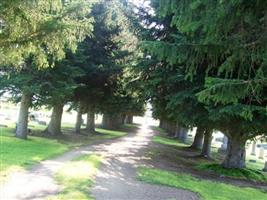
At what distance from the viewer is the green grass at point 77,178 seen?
9.82 m

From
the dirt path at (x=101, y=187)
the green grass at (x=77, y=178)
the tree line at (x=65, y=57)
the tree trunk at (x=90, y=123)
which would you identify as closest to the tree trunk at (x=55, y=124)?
the tree line at (x=65, y=57)

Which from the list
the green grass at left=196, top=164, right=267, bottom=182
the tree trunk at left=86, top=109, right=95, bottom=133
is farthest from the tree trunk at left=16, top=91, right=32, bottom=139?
the tree trunk at left=86, top=109, right=95, bottom=133

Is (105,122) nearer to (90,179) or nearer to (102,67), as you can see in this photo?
(102,67)

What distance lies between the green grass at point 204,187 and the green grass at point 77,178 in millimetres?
1731

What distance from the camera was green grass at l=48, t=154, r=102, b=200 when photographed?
9.82 m

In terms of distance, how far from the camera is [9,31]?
11.5 meters

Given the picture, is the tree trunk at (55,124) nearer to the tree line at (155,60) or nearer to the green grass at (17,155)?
the tree line at (155,60)

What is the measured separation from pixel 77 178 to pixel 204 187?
4.65 m

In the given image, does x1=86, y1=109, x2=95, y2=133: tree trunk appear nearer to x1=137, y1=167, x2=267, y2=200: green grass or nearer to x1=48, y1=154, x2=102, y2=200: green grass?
x1=48, y1=154, x2=102, y2=200: green grass

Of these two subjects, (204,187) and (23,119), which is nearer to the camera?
(204,187)

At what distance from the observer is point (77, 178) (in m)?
12.0

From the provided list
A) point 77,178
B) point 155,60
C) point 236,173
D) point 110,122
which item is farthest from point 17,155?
point 110,122

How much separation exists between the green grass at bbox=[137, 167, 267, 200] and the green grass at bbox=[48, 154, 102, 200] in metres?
1.73

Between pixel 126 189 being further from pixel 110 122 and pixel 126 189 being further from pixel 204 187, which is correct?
pixel 110 122
